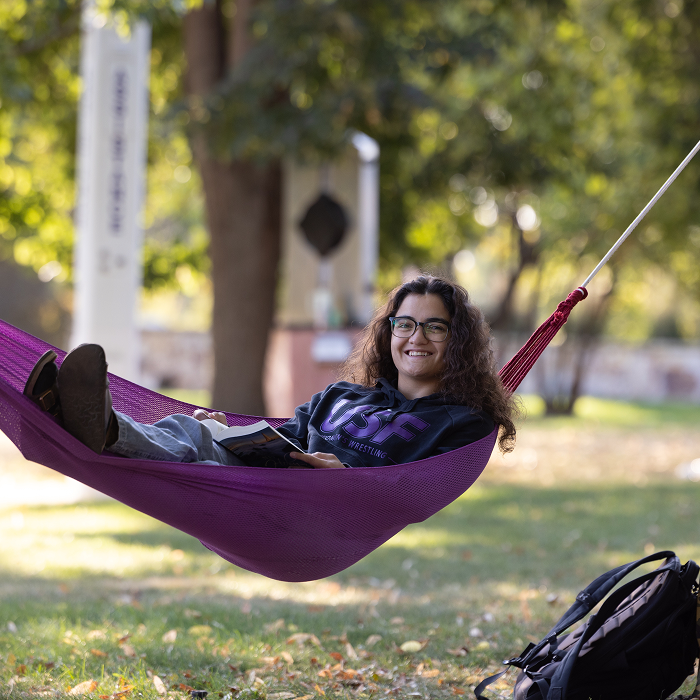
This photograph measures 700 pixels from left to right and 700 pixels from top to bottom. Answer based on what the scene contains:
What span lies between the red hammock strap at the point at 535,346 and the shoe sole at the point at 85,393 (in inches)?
50.2

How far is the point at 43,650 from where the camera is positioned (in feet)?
9.58

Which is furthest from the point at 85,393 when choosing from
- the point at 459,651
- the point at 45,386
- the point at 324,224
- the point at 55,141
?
the point at 55,141

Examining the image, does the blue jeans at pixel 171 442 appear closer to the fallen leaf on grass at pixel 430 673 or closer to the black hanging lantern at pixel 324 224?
the fallen leaf on grass at pixel 430 673

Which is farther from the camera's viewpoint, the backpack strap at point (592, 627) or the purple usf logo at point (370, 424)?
the purple usf logo at point (370, 424)

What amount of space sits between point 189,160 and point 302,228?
9.65 feet

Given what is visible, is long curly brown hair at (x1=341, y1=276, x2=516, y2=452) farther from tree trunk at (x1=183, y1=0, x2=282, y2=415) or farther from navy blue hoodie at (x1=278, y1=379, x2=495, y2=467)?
tree trunk at (x1=183, y1=0, x2=282, y2=415)

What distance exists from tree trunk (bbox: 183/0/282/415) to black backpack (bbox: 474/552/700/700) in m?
5.93

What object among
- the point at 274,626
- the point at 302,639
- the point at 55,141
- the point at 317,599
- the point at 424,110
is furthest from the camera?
the point at 55,141

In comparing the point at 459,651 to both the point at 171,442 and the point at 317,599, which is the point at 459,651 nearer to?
the point at 317,599

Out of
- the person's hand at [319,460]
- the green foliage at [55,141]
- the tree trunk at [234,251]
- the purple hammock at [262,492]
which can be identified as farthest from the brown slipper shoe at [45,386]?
the tree trunk at [234,251]

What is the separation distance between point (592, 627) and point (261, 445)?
3.23 ft

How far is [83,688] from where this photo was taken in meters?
2.54

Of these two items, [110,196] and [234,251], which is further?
[234,251]

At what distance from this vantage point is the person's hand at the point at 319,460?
97.1 inches
